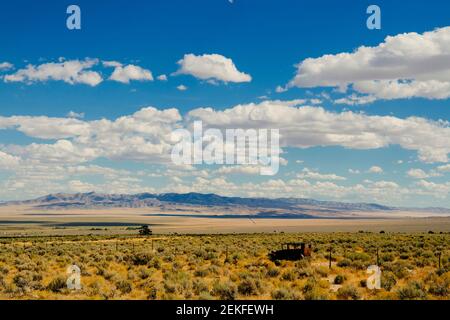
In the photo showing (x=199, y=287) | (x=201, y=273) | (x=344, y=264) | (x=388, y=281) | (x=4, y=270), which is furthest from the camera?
(x=344, y=264)

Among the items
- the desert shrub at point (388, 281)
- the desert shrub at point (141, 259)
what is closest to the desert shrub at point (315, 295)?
the desert shrub at point (388, 281)

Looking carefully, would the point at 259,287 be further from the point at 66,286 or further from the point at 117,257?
the point at 117,257

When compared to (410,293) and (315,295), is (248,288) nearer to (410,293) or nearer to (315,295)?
(315,295)

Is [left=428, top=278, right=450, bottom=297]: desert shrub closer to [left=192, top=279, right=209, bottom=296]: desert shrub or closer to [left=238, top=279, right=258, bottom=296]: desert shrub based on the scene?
[left=238, top=279, right=258, bottom=296]: desert shrub

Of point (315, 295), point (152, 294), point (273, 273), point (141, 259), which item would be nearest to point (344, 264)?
point (273, 273)

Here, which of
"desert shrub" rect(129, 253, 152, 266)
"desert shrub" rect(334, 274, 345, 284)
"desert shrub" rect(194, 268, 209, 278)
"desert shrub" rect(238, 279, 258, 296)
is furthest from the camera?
"desert shrub" rect(129, 253, 152, 266)

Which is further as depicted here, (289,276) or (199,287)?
(289,276)

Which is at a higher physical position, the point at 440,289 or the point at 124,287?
the point at 440,289

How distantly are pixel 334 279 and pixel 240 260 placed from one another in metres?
9.96

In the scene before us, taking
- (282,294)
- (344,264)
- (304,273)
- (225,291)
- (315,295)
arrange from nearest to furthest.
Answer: (315,295) < (282,294) < (225,291) < (304,273) < (344,264)

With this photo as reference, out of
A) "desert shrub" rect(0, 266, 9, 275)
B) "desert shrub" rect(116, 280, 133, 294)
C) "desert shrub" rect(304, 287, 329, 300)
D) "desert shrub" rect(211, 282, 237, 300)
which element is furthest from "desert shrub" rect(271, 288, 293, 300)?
"desert shrub" rect(0, 266, 9, 275)
